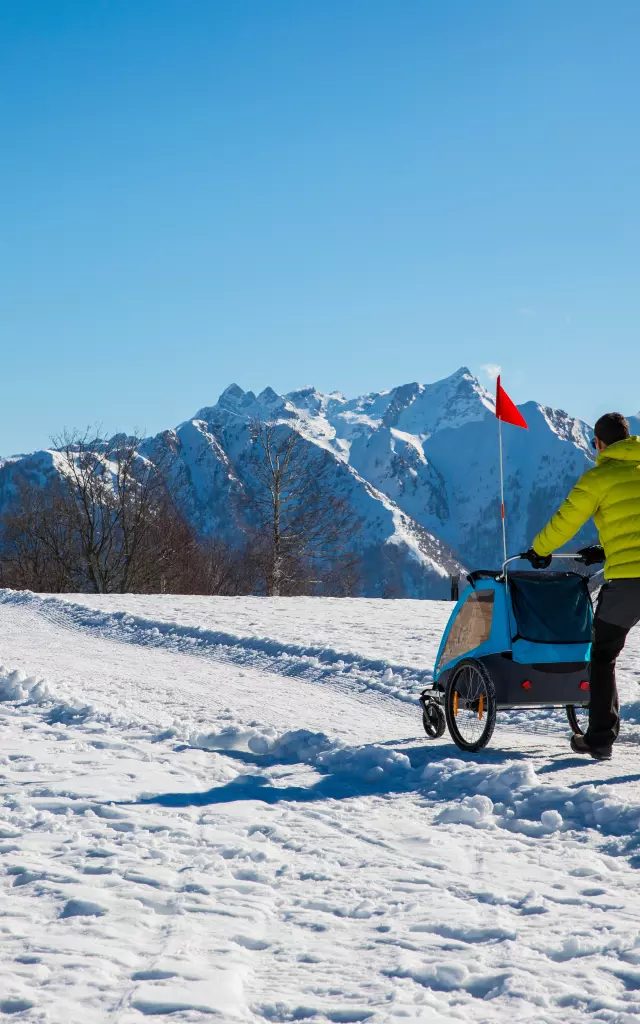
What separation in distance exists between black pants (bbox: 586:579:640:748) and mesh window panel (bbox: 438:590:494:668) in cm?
104

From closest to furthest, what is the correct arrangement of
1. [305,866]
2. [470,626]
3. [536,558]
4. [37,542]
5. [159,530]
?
1. [305,866]
2. [536,558]
3. [470,626]
4. [159,530]
5. [37,542]

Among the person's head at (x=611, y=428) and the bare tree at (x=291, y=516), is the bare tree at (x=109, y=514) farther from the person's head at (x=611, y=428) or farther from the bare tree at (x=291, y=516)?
the person's head at (x=611, y=428)

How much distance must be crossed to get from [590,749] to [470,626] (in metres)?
1.47

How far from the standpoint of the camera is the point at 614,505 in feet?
20.1

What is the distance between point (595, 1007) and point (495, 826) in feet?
6.95

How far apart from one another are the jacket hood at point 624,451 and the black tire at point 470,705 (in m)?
1.80

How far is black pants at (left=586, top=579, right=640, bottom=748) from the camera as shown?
19.6 ft

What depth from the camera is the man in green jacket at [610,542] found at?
600 centimetres

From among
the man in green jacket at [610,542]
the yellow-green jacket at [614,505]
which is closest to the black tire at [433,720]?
the man in green jacket at [610,542]

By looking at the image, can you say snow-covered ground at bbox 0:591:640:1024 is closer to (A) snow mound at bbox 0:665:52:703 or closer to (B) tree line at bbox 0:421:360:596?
(A) snow mound at bbox 0:665:52:703

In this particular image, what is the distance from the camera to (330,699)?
10.0m

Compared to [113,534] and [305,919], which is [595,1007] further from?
[113,534]

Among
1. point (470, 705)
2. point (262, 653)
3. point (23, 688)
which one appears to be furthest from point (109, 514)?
point (470, 705)

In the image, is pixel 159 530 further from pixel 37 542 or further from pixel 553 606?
pixel 553 606
